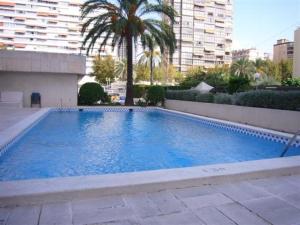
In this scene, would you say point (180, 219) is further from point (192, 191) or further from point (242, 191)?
point (242, 191)

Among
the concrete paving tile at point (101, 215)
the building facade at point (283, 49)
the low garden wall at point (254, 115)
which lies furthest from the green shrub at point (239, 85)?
the building facade at point (283, 49)

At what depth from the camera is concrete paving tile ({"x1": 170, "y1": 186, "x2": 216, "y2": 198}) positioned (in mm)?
3614

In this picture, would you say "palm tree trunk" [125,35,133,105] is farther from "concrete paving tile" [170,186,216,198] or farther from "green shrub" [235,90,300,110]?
"concrete paving tile" [170,186,216,198]

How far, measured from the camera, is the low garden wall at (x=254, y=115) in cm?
974

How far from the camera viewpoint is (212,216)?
9.92 feet

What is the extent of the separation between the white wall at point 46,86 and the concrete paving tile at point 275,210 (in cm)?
1748

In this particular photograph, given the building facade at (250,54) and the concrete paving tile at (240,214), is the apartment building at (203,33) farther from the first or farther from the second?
the concrete paving tile at (240,214)

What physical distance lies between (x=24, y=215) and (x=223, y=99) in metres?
12.0

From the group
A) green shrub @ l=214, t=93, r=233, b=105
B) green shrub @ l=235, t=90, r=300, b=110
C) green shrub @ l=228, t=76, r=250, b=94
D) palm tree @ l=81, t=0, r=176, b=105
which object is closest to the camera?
green shrub @ l=235, t=90, r=300, b=110

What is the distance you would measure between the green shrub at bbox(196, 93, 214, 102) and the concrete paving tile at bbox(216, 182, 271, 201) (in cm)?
1145

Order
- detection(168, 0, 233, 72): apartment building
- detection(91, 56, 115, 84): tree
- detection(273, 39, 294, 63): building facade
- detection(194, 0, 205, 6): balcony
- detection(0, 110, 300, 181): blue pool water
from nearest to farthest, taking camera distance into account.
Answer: detection(0, 110, 300, 181): blue pool water, detection(91, 56, 115, 84): tree, detection(168, 0, 233, 72): apartment building, detection(273, 39, 294, 63): building facade, detection(194, 0, 205, 6): balcony

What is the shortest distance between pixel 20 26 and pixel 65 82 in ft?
251

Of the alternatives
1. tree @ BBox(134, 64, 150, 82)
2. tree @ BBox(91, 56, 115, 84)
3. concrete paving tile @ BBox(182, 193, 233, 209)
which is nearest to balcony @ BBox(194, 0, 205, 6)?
tree @ BBox(134, 64, 150, 82)

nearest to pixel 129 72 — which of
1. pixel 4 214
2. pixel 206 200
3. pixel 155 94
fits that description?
pixel 155 94
